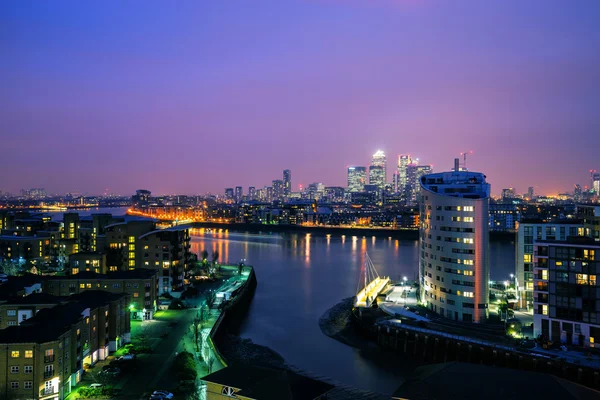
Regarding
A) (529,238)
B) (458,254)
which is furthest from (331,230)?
(458,254)

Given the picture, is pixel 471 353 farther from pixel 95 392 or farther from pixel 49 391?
pixel 49 391

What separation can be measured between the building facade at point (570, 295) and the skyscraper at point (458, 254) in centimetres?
134

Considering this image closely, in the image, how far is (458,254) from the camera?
9.24 metres

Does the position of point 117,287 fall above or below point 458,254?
below

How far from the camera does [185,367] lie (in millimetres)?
6453

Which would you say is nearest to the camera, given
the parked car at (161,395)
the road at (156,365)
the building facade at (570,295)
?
the parked car at (161,395)

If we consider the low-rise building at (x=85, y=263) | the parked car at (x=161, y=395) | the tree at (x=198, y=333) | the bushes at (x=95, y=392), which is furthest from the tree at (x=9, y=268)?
the parked car at (x=161, y=395)

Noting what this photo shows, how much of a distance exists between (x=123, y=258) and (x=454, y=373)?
10714mm

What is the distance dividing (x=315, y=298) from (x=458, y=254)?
4673 millimetres

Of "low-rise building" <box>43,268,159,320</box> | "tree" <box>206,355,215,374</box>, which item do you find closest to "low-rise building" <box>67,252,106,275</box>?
"low-rise building" <box>43,268,159,320</box>

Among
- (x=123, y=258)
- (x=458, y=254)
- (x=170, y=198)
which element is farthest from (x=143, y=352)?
(x=170, y=198)

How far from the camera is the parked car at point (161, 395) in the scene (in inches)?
221

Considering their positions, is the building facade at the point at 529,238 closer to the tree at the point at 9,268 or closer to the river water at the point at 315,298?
the river water at the point at 315,298

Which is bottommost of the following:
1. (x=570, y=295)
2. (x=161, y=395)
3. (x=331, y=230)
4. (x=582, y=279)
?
(x=331, y=230)
